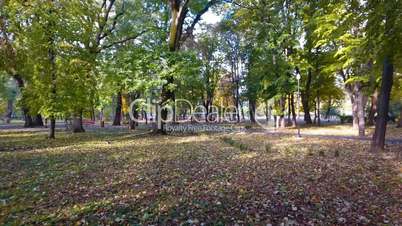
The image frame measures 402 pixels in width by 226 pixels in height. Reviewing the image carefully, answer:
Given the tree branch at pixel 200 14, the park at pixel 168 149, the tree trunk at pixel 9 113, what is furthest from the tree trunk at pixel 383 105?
the tree trunk at pixel 9 113

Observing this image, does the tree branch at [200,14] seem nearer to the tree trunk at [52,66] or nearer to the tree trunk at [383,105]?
the tree trunk at [52,66]

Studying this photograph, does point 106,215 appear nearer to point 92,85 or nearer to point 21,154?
point 21,154

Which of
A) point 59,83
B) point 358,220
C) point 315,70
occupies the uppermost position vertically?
point 315,70

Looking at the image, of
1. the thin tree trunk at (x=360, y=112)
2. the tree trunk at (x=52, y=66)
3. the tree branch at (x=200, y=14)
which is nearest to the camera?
the tree trunk at (x=52, y=66)

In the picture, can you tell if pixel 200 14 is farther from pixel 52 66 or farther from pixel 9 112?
pixel 9 112

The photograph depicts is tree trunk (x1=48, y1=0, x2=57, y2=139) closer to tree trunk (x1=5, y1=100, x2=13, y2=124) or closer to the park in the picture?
the park

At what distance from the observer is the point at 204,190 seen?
5410 millimetres

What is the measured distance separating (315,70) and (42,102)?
75.5 ft

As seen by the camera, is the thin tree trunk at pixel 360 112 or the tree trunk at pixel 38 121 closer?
the thin tree trunk at pixel 360 112

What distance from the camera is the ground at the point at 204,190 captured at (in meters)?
4.20

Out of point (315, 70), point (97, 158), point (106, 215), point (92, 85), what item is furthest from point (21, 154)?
point (315, 70)

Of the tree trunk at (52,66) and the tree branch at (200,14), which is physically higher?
the tree branch at (200,14)

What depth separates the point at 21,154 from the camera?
403 inches

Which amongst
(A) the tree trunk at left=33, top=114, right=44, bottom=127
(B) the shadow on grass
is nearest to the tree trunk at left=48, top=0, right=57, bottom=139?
(B) the shadow on grass
